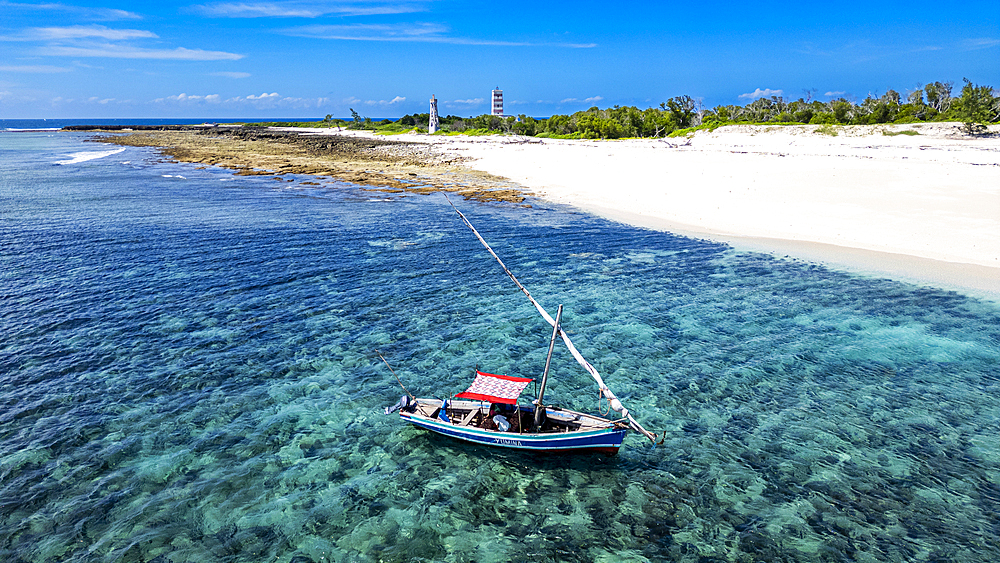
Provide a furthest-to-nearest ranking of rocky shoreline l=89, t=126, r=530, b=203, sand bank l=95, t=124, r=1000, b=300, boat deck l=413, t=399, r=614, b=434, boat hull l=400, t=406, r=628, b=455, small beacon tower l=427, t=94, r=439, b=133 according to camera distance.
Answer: small beacon tower l=427, t=94, r=439, b=133, rocky shoreline l=89, t=126, r=530, b=203, sand bank l=95, t=124, r=1000, b=300, boat deck l=413, t=399, r=614, b=434, boat hull l=400, t=406, r=628, b=455

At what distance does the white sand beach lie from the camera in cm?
3403

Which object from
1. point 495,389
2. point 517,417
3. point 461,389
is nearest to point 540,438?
point 517,417

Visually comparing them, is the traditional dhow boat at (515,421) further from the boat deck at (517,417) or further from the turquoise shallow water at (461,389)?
the turquoise shallow water at (461,389)

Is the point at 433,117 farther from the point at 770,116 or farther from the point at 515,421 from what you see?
the point at 515,421

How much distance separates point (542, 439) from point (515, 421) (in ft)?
3.45

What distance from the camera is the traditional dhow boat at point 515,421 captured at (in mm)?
15070

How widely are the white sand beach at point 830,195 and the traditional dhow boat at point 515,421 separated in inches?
1015

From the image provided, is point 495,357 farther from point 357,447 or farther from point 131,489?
point 131,489

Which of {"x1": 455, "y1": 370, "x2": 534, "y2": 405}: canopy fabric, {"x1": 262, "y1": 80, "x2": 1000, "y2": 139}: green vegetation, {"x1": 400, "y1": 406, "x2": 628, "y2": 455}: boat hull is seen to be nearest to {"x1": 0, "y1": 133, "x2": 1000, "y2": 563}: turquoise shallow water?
{"x1": 400, "y1": 406, "x2": 628, "y2": 455}: boat hull

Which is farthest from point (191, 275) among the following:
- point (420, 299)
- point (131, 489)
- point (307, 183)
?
point (307, 183)

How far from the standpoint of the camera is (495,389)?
1627 centimetres

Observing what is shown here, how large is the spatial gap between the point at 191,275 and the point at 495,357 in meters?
21.8

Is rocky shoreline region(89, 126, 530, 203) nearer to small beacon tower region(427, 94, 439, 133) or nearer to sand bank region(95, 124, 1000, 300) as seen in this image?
sand bank region(95, 124, 1000, 300)

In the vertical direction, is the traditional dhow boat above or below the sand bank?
below
